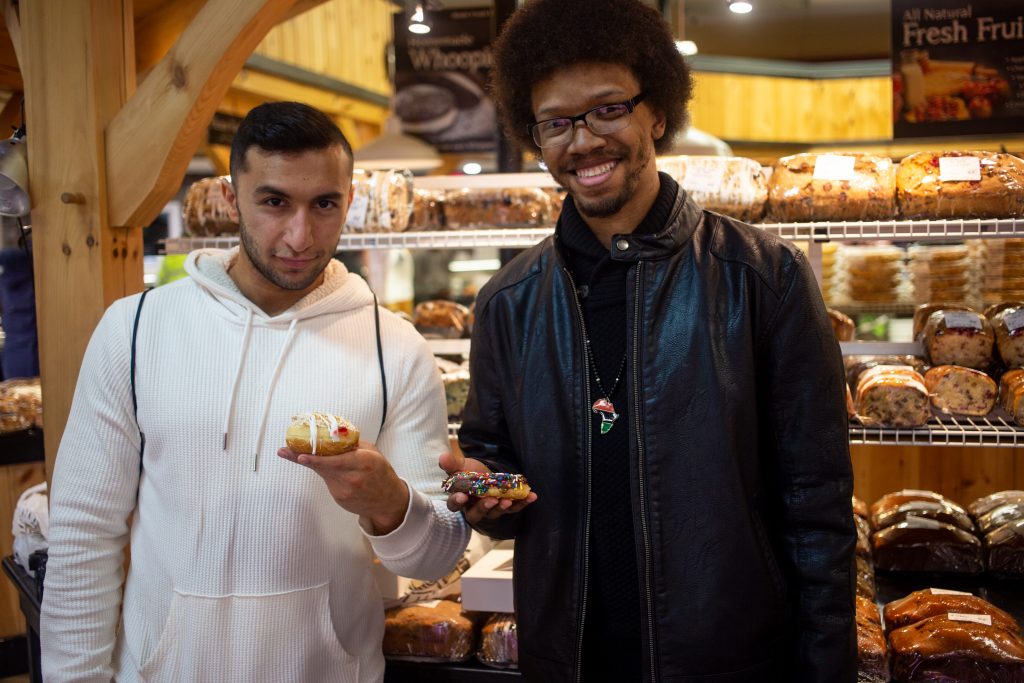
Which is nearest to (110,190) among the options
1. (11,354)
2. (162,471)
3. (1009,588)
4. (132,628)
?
(162,471)

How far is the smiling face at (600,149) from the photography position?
5.38 ft

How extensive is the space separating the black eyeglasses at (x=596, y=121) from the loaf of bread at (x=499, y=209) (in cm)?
107

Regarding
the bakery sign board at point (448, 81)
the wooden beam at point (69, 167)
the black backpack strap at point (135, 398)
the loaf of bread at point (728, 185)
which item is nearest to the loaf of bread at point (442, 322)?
the loaf of bread at point (728, 185)

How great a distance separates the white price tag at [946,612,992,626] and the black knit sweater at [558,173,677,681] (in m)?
1.06

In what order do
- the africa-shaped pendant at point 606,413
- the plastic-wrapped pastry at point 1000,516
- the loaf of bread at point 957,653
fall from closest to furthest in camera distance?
the africa-shaped pendant at point 606,413, the loaf of bread at point 957,653, the plastic-wrapped pastry at point 1000,516

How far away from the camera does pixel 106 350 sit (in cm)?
189

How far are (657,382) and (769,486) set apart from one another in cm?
29

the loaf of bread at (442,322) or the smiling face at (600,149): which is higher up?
the smiling face at (600,149)

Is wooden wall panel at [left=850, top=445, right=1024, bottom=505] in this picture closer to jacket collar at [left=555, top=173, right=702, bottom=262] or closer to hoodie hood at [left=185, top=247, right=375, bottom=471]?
jacket collar at [left=555, top=173, right=702, bottom=262]

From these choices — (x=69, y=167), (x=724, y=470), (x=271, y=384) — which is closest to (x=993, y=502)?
(x=724, y=470)

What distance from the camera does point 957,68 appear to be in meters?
3.22

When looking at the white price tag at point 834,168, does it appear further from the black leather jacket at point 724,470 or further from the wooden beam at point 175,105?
A: the wooden beam at point 175,105

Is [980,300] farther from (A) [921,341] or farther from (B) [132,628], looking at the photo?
(B) [132,628]

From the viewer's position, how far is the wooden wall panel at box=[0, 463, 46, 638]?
3.93 metres
